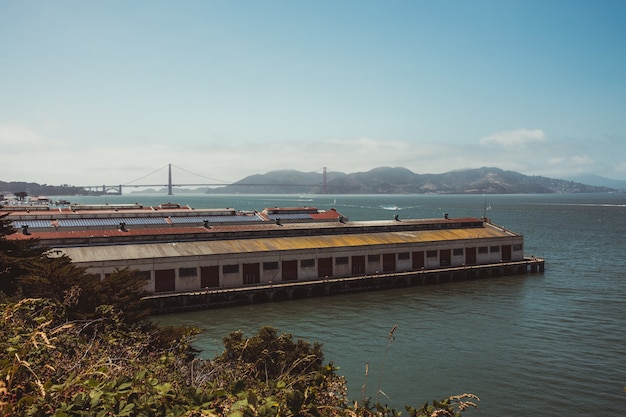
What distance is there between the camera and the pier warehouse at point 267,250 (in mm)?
46750

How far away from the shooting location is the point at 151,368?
10086 millimetres

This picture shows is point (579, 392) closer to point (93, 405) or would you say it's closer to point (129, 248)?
point (93, 405)

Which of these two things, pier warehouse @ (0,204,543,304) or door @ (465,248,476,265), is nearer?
pier warehouse @ (0,204,543,304)

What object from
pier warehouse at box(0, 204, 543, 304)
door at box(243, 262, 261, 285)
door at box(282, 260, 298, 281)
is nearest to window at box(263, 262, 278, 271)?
pier warehouse at box(0, 204, 543, 304)

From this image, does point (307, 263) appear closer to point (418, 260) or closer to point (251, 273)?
point (251, 273)

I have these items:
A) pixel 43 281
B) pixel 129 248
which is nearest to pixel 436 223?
pixel 129 248

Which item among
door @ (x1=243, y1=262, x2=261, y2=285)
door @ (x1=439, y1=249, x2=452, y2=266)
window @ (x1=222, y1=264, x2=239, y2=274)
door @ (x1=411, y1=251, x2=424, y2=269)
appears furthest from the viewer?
door @ (x1=439, y1=249, x2=452, y2=266)

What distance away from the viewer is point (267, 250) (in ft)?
168

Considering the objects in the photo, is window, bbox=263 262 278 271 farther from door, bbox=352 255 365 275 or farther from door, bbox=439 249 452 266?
door, bbox=439 249 452 266

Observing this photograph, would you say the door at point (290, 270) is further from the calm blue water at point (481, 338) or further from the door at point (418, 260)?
the door at point (418, 260)

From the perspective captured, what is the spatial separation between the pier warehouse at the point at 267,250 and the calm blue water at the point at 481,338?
9.59 feet

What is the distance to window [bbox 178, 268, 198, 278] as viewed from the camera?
4670 cm

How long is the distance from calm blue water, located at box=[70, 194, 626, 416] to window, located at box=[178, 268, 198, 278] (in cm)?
395

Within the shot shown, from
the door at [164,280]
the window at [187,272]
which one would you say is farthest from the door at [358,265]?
the door at [164,280]
